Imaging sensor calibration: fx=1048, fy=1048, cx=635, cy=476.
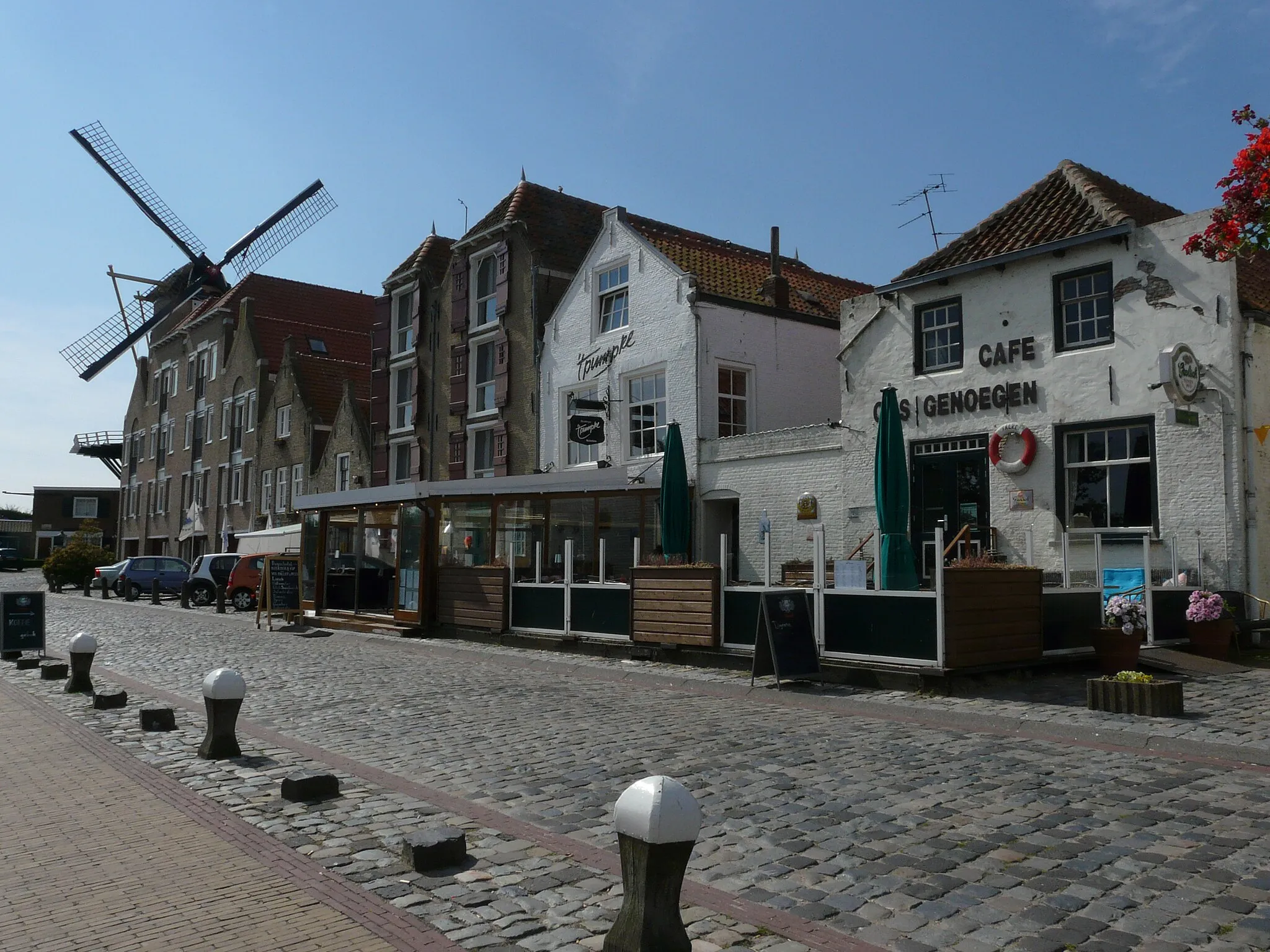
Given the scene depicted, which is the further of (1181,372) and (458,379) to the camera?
(458,379)

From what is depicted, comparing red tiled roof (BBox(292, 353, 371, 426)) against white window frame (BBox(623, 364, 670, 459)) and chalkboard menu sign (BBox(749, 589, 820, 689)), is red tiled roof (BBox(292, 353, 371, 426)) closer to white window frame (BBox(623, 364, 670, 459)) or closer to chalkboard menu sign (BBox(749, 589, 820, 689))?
white window frame (BBox(623, 364, 670, 459))

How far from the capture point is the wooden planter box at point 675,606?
14.2m

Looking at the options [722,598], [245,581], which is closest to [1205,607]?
[722,598]

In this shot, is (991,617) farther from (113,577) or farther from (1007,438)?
(113,577)

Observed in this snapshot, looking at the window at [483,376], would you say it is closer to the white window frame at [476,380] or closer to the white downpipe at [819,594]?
the white window frame at [476,380]

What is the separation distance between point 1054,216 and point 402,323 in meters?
22.4

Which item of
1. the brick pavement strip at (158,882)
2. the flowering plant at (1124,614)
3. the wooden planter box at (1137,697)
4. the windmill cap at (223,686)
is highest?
the flowering plant at (1124,614)

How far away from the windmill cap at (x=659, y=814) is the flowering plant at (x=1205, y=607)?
1137 centimetres

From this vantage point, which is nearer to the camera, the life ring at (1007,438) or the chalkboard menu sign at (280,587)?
the life ring at (1007,438)

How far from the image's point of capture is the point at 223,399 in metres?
48.9

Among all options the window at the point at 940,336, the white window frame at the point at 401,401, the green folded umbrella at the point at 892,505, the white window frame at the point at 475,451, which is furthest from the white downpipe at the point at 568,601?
the white window frame at the point at 401,401

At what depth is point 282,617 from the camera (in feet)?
86.8

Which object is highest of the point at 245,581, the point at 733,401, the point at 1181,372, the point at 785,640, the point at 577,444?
the point at 733,401

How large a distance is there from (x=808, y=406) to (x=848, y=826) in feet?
62.1
